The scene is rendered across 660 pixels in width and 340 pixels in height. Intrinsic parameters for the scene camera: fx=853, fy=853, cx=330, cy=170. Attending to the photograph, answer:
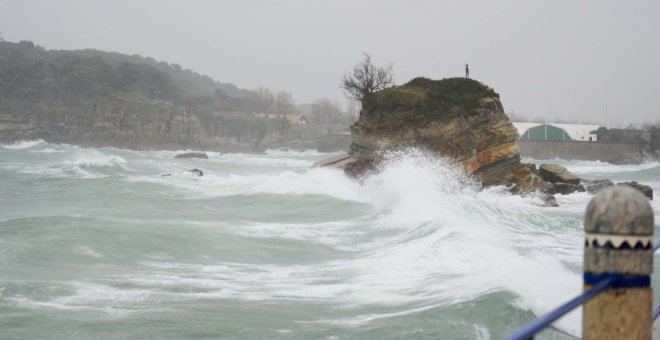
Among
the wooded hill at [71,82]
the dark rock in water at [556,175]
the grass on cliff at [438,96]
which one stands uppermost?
the wooded hill at [71,82]

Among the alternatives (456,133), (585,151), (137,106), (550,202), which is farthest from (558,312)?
(137,106)

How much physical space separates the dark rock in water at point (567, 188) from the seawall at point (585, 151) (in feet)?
170

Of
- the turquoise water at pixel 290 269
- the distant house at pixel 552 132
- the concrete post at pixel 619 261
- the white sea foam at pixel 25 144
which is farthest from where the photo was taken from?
the distant house at pixel 552 132

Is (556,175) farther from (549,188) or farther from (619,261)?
(619,261)

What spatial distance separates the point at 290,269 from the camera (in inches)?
514

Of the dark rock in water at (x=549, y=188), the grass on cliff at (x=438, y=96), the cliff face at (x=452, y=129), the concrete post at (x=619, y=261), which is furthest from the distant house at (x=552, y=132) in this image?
the concrete post at (x=619, y=261)

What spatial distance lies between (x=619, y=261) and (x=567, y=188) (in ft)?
97.0

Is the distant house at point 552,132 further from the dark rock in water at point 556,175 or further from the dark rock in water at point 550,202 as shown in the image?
the dark rock in water at point 550,202

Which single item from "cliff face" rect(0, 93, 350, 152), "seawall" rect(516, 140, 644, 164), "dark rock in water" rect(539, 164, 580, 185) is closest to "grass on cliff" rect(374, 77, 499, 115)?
"dark rock in water" rect(539, 164, 580, 185)

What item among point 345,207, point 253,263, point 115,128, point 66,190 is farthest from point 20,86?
point 253,263

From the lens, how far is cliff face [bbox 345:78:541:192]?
30062 millimetres

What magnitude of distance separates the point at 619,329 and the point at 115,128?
114641mm

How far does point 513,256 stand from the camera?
41.8 ft

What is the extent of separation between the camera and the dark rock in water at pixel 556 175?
32219 mm
